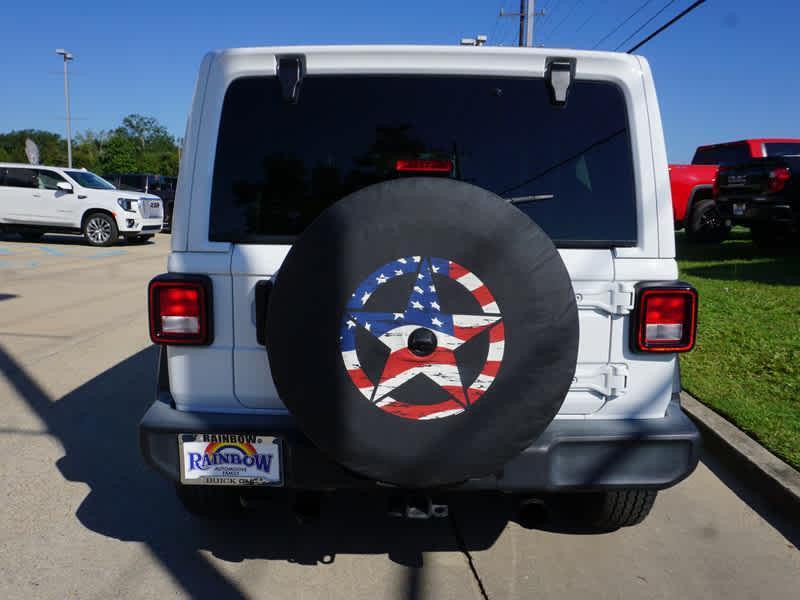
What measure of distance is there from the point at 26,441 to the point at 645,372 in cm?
372

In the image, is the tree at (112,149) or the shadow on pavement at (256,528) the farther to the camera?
the tree at (112,149)

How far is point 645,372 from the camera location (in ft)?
8.50

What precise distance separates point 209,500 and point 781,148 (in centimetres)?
1382

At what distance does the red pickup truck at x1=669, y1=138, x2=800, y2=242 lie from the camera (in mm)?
13594

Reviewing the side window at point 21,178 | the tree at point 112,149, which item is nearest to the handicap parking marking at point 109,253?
the side window at point 21,178

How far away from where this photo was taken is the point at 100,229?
17.5m

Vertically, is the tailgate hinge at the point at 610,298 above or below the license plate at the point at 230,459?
above

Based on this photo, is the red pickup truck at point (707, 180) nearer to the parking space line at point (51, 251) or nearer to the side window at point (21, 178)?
the parking space line at point (51, 251)

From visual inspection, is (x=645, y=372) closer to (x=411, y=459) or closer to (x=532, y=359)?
(x=532, y=359)

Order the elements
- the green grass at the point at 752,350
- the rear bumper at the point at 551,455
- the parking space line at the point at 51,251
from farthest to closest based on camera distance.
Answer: the parking space line at the point at 51,251
the green grass at the point at 752,350
the rear bumper at the point at 551,455

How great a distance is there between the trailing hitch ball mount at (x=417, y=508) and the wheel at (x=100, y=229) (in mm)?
16727

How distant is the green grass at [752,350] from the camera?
14.6ft

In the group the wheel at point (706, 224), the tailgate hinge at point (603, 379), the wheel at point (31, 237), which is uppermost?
the wheel at point (706, 224)

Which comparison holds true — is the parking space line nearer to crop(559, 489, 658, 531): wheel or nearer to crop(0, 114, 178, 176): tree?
crop(559, 489, 658, 531): wheel
